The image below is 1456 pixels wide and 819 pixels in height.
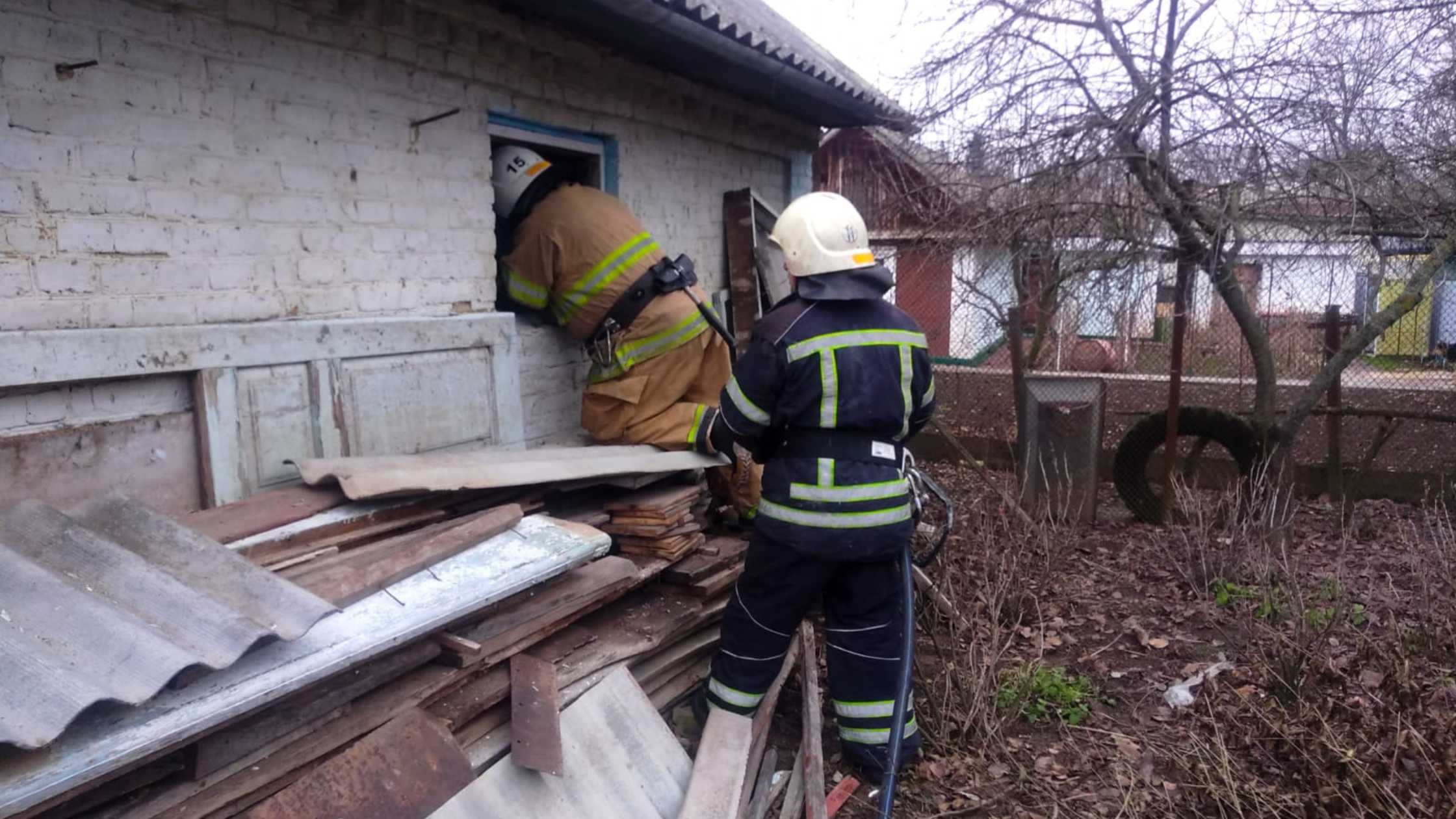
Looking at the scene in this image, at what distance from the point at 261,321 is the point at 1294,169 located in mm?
5631

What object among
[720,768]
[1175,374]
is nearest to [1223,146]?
[1175,374]

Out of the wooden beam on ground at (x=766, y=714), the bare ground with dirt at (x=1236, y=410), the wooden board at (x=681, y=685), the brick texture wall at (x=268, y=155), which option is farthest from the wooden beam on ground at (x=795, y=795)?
the bare ground with dirt at (x=1236, y=410)

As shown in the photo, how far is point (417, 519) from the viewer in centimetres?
341

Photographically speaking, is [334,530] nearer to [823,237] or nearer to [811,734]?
[811,734]

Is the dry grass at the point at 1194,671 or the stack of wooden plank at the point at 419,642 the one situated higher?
the stack of wooden plank at the point at 419,642

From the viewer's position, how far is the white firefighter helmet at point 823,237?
3.56m

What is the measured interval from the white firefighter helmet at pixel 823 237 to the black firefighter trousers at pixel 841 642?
40.3 inches

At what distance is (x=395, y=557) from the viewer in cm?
303

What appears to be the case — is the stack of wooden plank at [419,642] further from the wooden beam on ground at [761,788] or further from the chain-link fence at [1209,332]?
the chain-link fence at [1209,332]

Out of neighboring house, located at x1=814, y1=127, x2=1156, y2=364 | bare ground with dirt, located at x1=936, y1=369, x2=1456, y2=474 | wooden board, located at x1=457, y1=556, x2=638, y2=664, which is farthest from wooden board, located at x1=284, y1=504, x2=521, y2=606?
bare ground with dirt, located at x1=936, y1=369, x2=1456, y2=474

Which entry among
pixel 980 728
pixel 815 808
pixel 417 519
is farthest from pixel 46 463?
pixel 980 728

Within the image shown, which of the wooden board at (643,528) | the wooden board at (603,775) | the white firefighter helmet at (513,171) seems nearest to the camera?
the wooden board at (603,775)

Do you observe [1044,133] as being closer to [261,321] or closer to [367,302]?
[367,302]

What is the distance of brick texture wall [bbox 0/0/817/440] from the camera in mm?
2891
